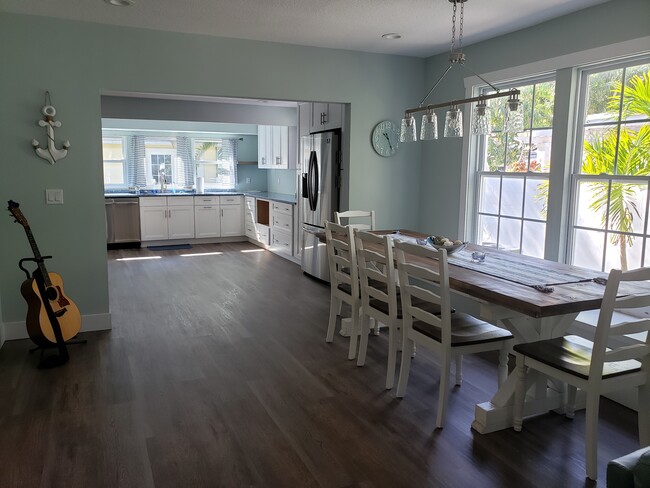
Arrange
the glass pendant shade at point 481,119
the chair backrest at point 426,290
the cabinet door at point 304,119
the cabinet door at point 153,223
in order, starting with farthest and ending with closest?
1. the cabinet door at point 153,223
2. the cabinet door at point 304,119
3. the glass pendant shade at point 481,119
4. the chair backrest at point 426,290

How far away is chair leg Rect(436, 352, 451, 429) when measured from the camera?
2.67m

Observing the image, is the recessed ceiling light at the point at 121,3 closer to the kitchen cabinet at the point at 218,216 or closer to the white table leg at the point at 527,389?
the white table leg at the point at 527,389

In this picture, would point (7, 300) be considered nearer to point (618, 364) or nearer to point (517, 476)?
point (517, 476)

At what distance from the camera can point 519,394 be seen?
8.70 feet

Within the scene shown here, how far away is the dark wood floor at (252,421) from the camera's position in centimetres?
229

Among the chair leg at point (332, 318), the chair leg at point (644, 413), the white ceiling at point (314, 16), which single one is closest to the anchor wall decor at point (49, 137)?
the white ceiling at point (314, 16)

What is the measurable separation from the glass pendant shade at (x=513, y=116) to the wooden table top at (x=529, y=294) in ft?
2.72

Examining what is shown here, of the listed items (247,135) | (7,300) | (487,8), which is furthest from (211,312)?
(247,135)

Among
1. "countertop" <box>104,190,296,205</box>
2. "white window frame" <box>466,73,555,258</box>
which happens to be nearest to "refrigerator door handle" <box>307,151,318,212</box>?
"countertop" <box>104,190,296,205</box>

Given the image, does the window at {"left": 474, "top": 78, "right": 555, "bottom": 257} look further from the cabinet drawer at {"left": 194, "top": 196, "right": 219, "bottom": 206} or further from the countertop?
the cabinet drawer at {"left": 194, "top": 196, "right": 219, "bottom": 206}

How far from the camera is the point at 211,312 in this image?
15.6 ft

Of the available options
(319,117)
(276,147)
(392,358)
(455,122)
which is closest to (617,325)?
(392,358)

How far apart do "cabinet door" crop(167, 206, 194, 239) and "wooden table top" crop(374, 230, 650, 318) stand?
21.0ft

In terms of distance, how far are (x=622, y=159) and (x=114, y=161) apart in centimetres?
773
